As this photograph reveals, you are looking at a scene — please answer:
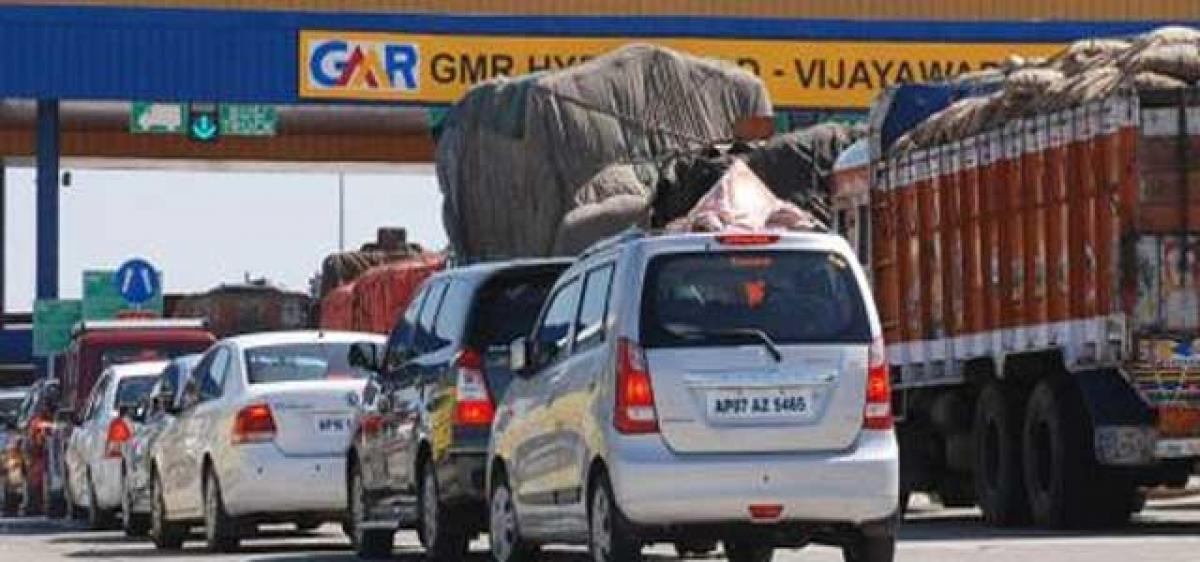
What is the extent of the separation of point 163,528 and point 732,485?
32.9 ft

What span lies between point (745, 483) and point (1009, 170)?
313 inches

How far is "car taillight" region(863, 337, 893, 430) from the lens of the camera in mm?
17438

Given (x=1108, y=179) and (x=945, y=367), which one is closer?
(x=1108, y=179)

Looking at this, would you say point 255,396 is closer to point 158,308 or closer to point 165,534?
point 165,534

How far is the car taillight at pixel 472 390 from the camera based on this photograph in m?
20.6

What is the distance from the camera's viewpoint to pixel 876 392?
17.5 m

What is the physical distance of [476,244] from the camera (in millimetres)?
37062

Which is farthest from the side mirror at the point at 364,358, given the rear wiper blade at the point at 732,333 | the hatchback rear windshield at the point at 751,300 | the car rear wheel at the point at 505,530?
the rear wiper blade at the point at 732,333

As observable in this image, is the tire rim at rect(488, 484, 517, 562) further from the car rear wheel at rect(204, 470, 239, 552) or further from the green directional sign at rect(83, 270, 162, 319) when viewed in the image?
the green directional sign at rect(83, 270, 162, 319)

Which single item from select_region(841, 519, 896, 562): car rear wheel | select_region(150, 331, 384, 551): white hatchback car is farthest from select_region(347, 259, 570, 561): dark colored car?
select_region(841, 519, 896, 562): car rear wheel

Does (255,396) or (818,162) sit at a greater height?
(818,162)

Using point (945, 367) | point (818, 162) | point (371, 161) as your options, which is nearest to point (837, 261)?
point (945, 367)

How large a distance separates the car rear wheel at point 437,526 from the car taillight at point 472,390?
2.03 ft

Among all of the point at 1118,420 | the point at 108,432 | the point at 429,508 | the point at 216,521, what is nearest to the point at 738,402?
the point at 429,508
